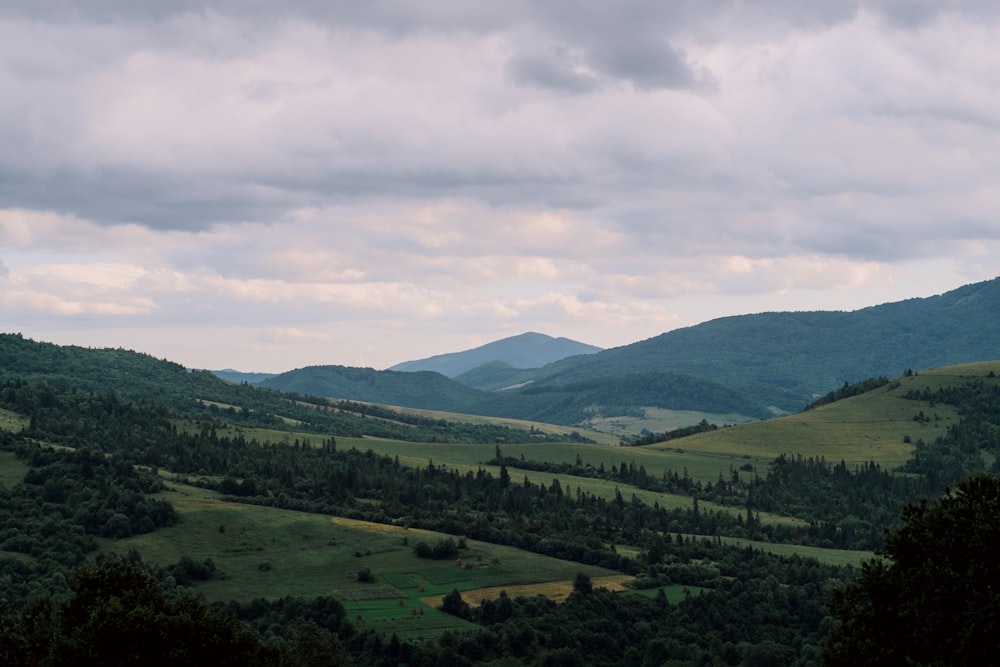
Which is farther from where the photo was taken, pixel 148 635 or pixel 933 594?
pixel 148 635

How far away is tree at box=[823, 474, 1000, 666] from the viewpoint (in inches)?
3184

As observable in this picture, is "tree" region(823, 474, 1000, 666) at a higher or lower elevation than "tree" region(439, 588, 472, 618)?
higher

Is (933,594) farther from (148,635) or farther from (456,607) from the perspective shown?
(456,607)

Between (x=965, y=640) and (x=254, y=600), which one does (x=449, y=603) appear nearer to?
(x=254, y=600)

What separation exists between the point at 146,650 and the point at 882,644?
54152 millimetres

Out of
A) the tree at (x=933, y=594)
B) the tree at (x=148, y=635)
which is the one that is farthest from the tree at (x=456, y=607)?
the tree at (x=933, y=594)

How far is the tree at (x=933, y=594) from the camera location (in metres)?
80.9

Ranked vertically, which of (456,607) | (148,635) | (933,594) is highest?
(933,594)

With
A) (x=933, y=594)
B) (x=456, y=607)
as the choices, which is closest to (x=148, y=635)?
(x=933, y=594)

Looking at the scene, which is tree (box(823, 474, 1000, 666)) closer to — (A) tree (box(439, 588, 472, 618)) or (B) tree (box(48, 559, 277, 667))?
(B) tree (box(48, 559, 277, 667))

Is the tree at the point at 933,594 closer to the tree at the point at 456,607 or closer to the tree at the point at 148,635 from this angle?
the tree at the point at 148,635

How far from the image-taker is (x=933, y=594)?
83.8 m

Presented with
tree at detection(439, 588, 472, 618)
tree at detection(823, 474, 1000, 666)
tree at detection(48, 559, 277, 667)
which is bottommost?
tree at detection(439, 588, 472, 618)

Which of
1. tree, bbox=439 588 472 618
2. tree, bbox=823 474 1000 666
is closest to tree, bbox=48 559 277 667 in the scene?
tree, bbox=823 474 1000 666
